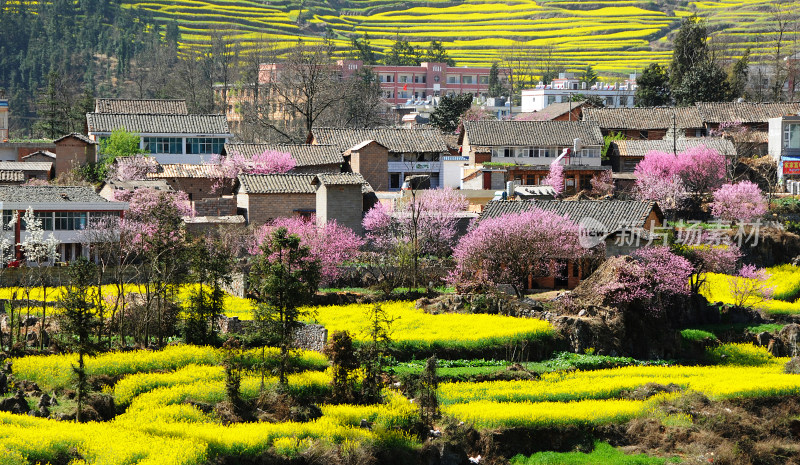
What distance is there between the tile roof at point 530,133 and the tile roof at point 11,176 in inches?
1182

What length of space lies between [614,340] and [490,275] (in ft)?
28.1

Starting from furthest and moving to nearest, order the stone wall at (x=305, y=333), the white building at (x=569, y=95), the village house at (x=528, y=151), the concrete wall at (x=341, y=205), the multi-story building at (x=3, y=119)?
the white building at (x=569, y=95) → the multi-story building at (x=3, y=119) → the village house at (x=528, y=151) → the concrete wall at (x=341, y=205) → the stone wall at (x=305, y=333)

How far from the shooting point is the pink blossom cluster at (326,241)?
165ft

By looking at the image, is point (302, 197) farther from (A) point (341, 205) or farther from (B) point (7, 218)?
(B) point (7, 218)

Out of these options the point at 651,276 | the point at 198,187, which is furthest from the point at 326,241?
the point at 198,187

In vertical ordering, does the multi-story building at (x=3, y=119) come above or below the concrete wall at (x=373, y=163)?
above

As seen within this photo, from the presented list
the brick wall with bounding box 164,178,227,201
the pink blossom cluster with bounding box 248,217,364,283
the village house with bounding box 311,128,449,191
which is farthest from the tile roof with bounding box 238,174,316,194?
the village house with bounding box 311,128,449,191

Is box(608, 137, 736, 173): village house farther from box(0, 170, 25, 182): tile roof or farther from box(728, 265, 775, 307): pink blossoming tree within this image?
box(0, 170, 25, 182): tile roof

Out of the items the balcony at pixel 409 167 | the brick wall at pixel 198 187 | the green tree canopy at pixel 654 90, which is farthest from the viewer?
the green tree canopy at pixel 654 90

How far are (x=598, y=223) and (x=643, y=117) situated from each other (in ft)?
117

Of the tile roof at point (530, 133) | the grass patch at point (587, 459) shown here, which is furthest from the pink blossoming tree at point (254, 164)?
the grass patch at point (587, 459)

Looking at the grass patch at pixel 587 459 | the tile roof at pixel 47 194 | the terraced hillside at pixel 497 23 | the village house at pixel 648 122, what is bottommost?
the grass patch at pixel 587 459

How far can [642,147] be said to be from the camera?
78.4 meters

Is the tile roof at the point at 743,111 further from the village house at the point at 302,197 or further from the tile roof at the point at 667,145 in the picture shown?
the village house at the point at 302,197
